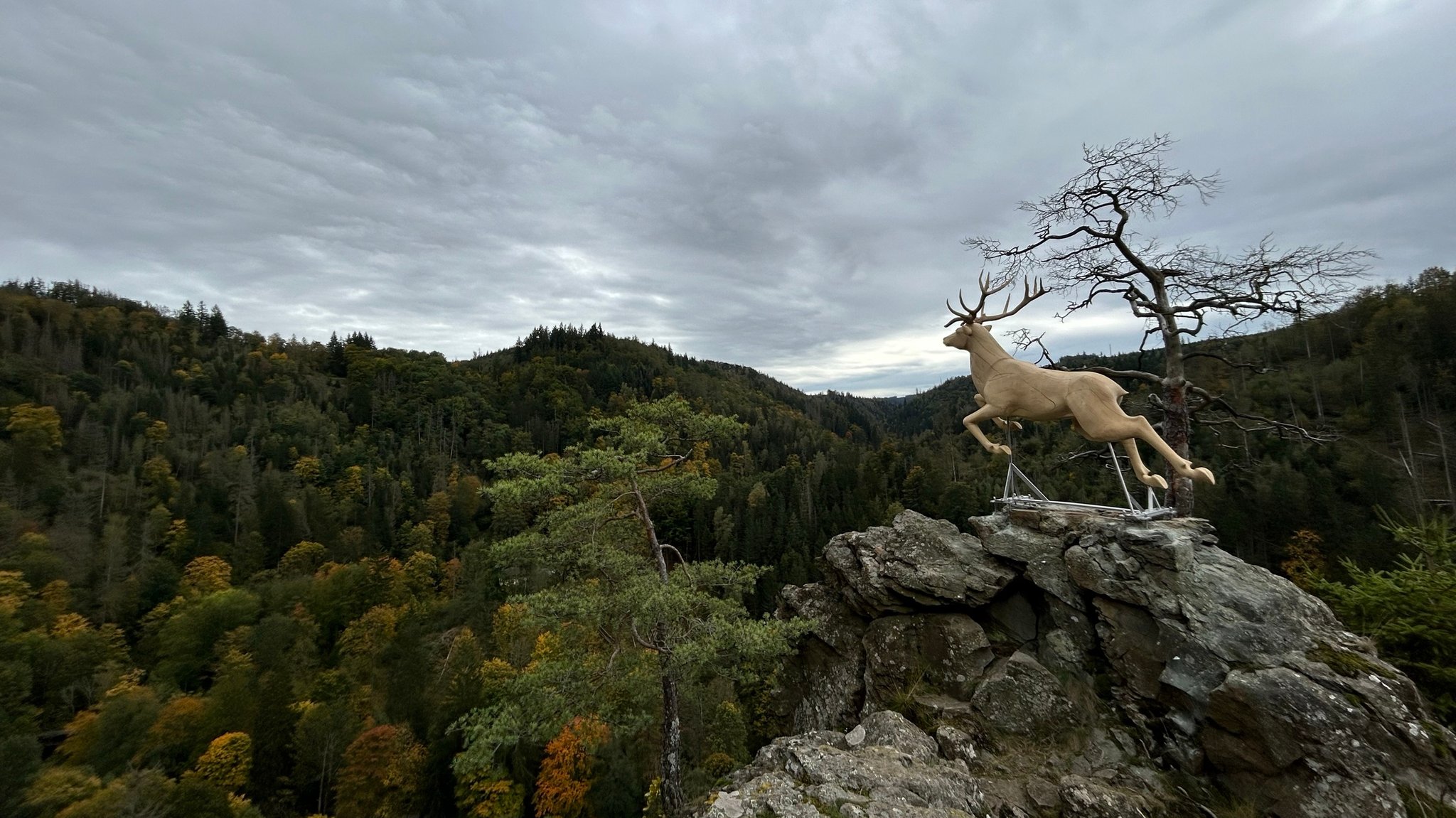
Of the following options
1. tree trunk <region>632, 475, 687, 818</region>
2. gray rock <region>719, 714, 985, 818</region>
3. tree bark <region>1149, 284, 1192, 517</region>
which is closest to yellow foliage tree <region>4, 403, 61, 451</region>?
tree trunk <region>632, 475, 687, 818</region>

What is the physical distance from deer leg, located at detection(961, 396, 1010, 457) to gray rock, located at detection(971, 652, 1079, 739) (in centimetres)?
313

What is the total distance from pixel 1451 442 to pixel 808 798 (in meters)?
47.8

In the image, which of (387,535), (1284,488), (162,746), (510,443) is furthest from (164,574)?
(1284,488)

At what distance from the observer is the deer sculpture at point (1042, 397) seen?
6801 mm

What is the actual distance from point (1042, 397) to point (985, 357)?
1223 mm

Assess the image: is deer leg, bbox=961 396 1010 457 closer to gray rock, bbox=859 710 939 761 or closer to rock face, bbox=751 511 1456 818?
rock face, bbox=751 511 1456 818

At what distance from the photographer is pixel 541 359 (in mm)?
147250

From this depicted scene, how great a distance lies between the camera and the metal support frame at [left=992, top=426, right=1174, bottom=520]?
23.1ft

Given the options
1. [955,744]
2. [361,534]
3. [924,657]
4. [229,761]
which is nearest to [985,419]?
[924,657]

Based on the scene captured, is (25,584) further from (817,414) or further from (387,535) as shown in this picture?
(817,414)

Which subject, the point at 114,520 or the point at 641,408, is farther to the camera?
the point at 114,520

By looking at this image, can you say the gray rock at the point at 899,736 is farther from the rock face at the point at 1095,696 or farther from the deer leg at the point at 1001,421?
the deer leg at the point at 1001,421

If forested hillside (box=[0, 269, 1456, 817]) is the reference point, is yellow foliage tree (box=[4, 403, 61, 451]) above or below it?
above

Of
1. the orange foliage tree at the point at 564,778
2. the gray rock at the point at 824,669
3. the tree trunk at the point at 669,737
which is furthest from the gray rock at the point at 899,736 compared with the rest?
the orange foliage tree at the point at 564,778
